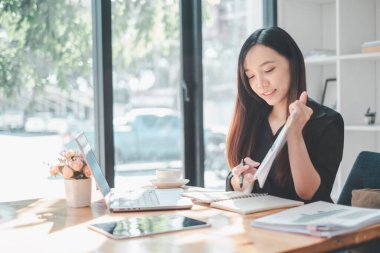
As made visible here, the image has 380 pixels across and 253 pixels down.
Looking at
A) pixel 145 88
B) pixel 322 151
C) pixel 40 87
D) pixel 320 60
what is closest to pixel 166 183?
pixel 322 151

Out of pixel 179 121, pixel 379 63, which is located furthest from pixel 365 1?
pixel 179 121

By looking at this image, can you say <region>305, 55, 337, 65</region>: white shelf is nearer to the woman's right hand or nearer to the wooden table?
the woman's right hand

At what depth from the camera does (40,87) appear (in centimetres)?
269

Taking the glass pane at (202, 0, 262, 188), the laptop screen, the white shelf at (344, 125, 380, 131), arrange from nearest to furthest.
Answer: the laptop screen
the white shelf at (344, 125, 380, 131)
the glass pane at (202, 0, 262, 188)

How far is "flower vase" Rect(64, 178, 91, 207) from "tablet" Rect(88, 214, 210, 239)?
0.96ft

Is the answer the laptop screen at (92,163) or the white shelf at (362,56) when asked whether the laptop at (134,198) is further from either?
the white shelf at (362,56)

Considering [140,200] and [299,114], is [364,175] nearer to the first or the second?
[299,114]

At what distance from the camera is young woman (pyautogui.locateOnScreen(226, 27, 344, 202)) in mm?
1657

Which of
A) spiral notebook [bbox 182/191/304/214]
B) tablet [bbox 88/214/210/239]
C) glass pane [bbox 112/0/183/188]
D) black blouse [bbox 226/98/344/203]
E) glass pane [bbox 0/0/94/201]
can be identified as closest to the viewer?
tablet [bbox 88/214/210/239]

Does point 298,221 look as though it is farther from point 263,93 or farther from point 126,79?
point 126,79

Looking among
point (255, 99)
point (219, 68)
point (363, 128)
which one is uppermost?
point (219, 68)

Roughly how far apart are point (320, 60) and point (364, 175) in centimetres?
141

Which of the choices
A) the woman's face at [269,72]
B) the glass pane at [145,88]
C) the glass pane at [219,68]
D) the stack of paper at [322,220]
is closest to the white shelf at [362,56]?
the glass pane at [219,68]

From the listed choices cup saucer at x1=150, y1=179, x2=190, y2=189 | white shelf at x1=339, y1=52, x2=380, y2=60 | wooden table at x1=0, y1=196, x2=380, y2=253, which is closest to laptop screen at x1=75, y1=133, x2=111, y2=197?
wooden table at x1=0, y1=196, x2=380, y2=253
